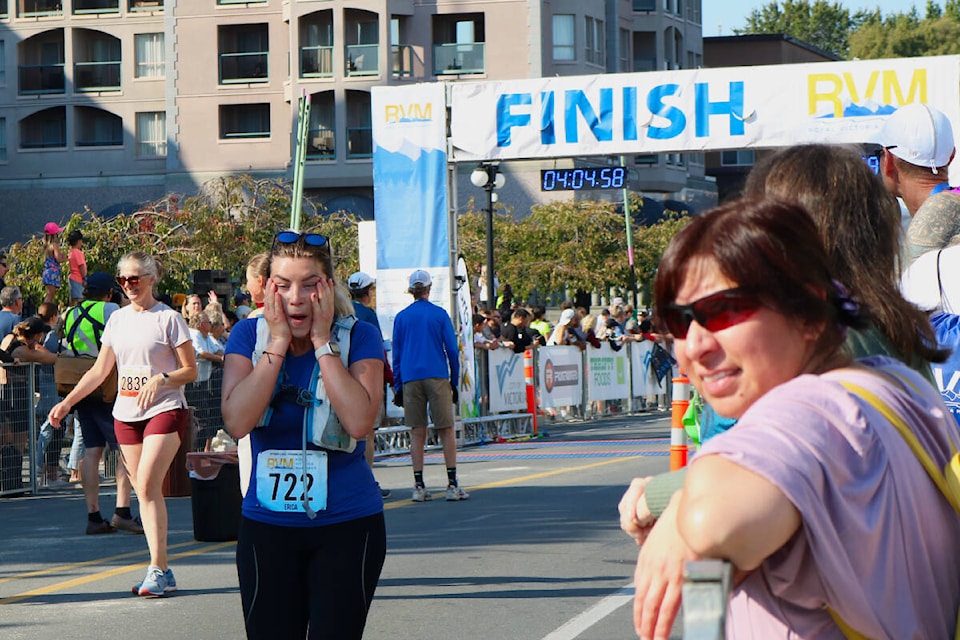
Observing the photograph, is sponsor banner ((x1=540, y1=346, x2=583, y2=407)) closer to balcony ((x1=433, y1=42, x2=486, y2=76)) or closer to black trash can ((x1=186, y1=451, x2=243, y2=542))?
black trash can ((x1=186, y1=451, x2=243, y2=542))

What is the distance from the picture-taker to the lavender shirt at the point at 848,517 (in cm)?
182

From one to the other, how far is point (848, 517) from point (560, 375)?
22637 mm

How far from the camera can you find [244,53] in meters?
55.8

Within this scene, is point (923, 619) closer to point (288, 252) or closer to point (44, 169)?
point (288, 252)

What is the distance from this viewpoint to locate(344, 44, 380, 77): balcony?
178 feet

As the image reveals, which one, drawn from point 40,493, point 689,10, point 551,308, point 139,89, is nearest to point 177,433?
point 40,493

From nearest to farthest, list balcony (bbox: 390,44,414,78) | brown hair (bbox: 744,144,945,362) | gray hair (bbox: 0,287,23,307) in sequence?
brown hair (bbox: 744,144,945,362)
gray hair (bbox: 0,287,23,307)
balcony (bbox: 390,44,414,78)

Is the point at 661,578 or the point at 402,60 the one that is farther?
the point at 402,60

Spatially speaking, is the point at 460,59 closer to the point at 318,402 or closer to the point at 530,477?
the point at 530,477

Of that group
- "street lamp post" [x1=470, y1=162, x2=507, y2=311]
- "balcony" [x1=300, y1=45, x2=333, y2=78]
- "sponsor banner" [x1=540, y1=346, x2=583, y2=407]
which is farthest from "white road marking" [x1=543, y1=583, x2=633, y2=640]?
"balcony" [x1=300, y1=45, x2=333, y2=78]

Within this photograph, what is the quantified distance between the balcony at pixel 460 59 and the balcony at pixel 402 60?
3.03 ft

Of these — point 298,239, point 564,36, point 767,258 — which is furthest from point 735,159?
point 767,258

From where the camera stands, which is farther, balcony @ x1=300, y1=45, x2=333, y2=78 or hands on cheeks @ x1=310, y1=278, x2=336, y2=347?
balcony @ x1=300, y1=45, x2=333, y2=78

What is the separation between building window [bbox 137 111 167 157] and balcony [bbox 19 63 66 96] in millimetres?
3222
